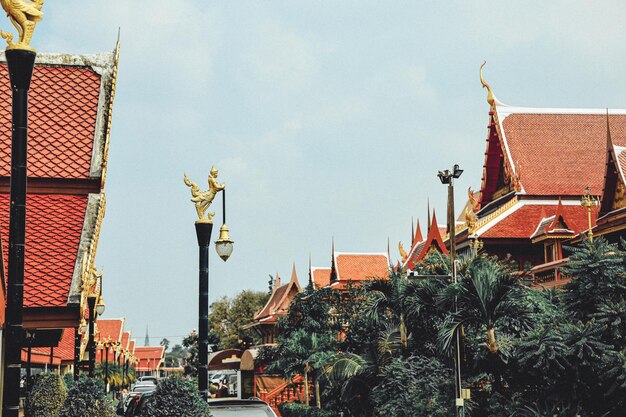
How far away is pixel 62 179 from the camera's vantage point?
1602cm

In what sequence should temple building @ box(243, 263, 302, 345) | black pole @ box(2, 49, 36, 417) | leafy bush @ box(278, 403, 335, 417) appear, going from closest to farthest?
black pole @ box(2, 49, 36, 417), leafy bush @ box(278, 403, 335, 417), temple building @ box(243, 263, 302, 345)

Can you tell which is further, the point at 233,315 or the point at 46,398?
the point at 233,315

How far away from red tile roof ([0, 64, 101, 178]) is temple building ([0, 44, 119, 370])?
0.7 inches

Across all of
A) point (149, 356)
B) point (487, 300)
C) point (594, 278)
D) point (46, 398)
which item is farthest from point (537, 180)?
point (149, 356)

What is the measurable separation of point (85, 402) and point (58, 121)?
210 inches

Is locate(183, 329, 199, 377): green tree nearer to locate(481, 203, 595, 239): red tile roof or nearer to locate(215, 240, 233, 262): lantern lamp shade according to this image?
locate(481, 203, 595, 239): red tile roof

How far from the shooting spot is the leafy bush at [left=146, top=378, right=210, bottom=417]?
1256 centimetres

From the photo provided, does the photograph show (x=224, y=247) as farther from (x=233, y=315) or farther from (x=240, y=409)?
(x=233, y=315)

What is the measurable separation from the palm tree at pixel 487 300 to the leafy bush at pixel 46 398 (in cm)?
893

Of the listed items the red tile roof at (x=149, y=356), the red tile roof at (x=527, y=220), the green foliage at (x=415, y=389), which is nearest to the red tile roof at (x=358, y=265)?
the red tile roof at (x=527, y=220)

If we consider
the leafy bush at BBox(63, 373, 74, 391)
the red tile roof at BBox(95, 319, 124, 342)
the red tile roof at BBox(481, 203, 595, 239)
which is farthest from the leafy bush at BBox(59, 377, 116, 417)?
the red tile roof at BBox(95, 319, 124, 342)

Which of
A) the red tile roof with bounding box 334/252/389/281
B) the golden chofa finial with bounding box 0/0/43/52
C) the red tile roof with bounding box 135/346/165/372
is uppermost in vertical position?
the red tile roof with bounding box 334/252/389/281

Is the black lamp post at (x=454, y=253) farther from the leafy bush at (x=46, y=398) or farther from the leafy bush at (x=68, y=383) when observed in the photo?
the leafy bush at (x=46, y=398)

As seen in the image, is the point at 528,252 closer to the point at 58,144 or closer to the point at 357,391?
the point at 357,391
